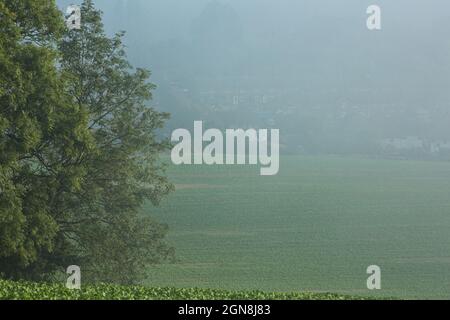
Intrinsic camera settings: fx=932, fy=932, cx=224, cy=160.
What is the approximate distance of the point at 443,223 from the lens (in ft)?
249

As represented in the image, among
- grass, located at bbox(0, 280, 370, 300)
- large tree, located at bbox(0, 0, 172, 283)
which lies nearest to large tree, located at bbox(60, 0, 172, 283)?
large tree, located at bbox(0, 0, 172, 283)

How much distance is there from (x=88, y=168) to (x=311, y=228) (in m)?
44.5

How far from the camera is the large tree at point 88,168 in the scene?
27.9m

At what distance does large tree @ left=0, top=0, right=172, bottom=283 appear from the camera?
91.5 feet

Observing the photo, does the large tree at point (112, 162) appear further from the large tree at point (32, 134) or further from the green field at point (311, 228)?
the green field at point (311, 228)

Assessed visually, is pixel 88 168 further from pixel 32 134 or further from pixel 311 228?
pixel 311 228

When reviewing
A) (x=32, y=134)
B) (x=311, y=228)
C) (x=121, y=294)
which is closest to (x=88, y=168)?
(x=32, y=134)

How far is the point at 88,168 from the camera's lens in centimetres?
3122

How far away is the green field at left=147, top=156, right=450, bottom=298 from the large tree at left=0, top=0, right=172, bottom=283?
11.2 m

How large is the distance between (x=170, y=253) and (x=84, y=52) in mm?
8016

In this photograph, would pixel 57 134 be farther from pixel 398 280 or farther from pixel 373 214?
pixel 373 214

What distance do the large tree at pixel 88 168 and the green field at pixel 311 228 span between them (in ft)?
36.6

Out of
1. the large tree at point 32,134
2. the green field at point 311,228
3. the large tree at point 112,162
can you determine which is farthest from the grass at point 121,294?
the green field at point 311,228

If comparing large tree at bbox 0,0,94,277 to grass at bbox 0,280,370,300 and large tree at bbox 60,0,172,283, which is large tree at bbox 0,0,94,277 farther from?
grass at bbox 0,280,370,300
